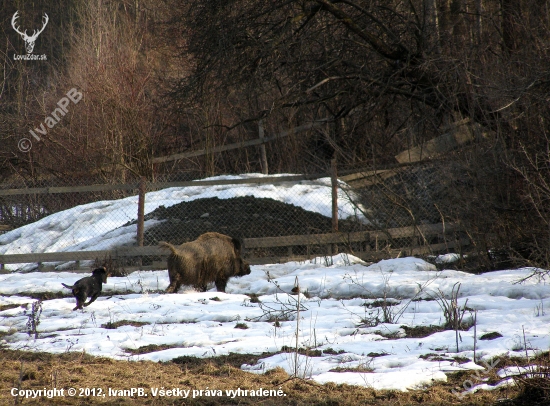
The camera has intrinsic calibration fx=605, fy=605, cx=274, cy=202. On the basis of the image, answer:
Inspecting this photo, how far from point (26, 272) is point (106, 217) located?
101 inches

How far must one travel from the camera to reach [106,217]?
14.3m

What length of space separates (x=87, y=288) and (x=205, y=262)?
2.02 metres

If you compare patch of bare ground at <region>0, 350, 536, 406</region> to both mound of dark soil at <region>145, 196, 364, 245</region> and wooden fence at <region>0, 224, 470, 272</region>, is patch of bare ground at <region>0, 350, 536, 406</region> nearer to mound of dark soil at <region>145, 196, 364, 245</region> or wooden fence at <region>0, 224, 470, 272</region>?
wooden fence at <region>0, 224, 470, 272</region>

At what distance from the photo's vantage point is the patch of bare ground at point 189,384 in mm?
4246

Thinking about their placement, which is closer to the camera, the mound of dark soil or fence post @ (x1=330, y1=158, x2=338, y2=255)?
fence post @ (x1=330, y1=158, x2=338, y2=255)

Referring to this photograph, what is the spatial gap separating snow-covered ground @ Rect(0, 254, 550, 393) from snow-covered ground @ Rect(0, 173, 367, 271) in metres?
2.88

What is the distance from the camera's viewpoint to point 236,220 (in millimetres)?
13219

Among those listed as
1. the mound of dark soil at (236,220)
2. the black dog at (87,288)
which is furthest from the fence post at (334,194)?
the black dog at (87,288)

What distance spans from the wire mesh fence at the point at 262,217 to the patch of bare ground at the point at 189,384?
21.2ft

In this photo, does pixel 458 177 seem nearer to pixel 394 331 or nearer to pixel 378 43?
pixel 378 43

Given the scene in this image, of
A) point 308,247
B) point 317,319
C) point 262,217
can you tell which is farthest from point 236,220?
point 317,319

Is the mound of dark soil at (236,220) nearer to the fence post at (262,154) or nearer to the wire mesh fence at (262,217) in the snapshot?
the wire mesh fence at (262,217)

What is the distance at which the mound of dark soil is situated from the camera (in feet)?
42.1

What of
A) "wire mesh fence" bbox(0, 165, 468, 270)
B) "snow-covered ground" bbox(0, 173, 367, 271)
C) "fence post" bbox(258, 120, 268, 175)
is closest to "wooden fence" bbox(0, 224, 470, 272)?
"wire mesh fence" bbox(0, 165, 468, 270)
